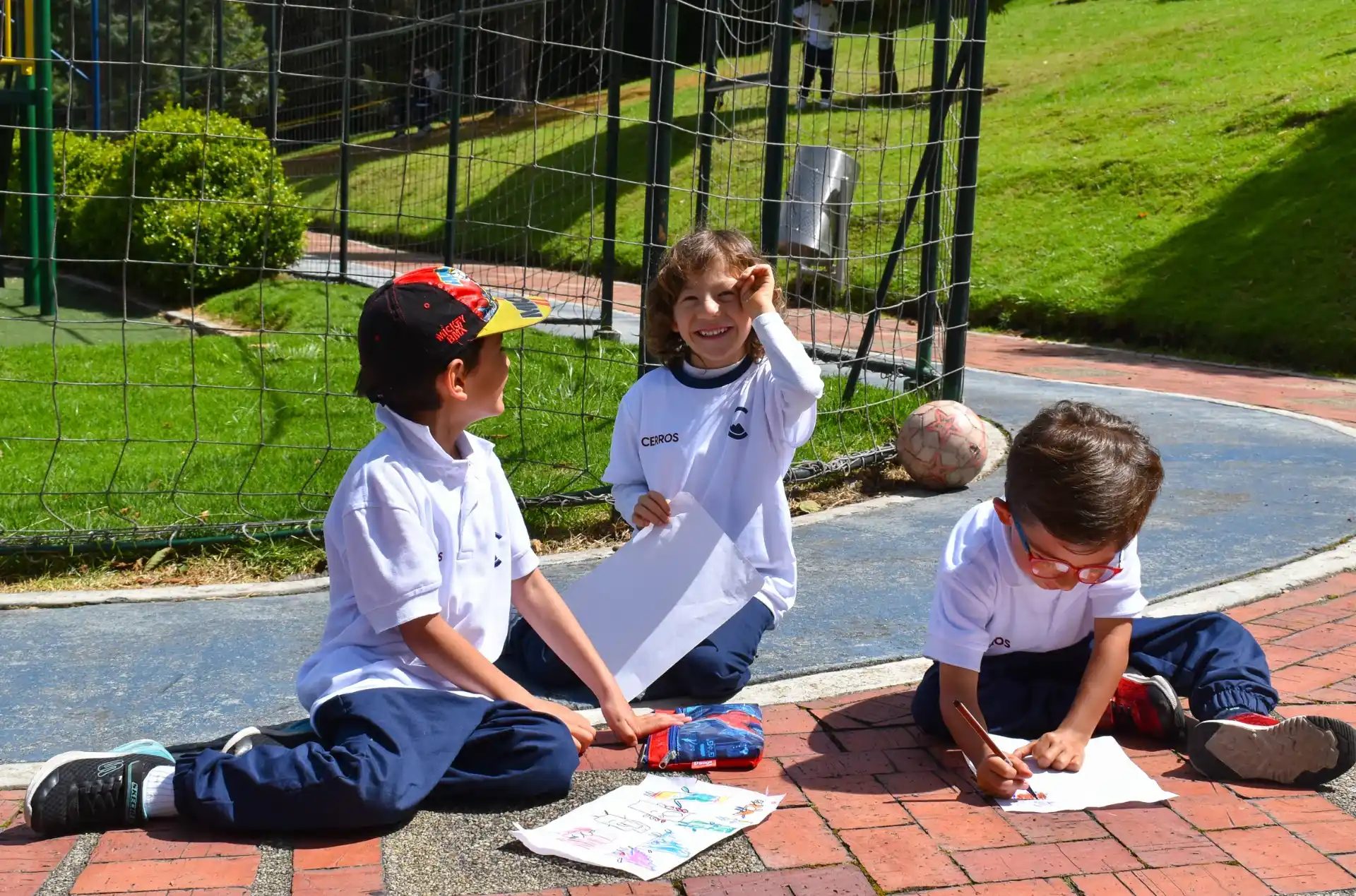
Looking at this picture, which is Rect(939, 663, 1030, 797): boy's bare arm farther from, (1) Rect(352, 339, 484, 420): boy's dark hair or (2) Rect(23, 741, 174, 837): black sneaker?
(2) Rect(23, 741, 174, 837): black sneaker

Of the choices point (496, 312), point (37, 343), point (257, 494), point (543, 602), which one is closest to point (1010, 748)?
point (543, 602)

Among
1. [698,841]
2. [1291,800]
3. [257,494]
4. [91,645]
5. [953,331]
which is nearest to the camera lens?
[698,841]

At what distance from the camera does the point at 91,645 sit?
403 cm

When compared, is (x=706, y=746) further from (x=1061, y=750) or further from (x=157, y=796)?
(x=157, y=796)

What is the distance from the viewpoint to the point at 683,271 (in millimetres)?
3832

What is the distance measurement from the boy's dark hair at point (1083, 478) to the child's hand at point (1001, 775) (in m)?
0.51

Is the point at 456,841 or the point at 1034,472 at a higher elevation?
the point at 1034,472

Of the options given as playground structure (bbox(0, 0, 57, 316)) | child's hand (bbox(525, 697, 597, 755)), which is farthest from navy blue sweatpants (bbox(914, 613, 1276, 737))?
playground structure (bbox(0, 0, 57, 316))

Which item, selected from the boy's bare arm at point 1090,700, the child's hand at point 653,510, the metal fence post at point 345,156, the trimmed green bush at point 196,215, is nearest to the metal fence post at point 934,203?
the metal fence post at point 345,156

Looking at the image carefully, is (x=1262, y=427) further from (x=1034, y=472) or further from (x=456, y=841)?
(x=456, y=841)

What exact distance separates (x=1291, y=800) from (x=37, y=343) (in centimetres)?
842

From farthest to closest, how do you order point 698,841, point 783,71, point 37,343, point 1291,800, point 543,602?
point 37,343 → point 783,71 → point 543,602 → point 1291,800 → point 698,841

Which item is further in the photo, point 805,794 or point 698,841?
point 805,794

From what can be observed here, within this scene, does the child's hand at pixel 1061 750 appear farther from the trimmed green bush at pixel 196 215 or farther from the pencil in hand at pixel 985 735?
the trimmed green bush at pixel 196 215
